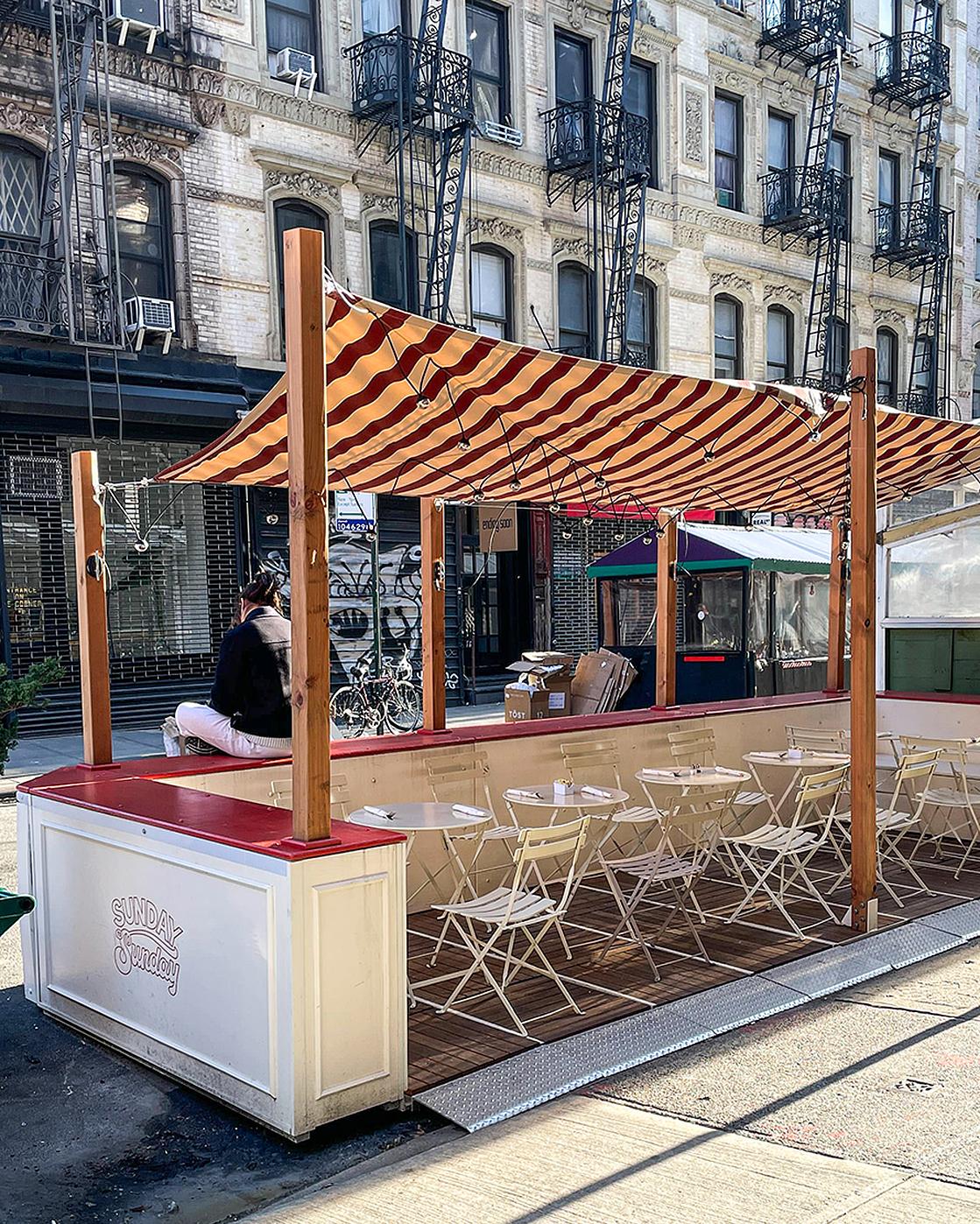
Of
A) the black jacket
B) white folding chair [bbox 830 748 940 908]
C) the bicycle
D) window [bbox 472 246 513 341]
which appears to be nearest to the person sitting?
the black jacket

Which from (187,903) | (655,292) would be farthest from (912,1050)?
(655,292)

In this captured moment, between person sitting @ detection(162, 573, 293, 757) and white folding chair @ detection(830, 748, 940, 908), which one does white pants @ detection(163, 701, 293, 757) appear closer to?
person sitting @ detection(162, 573, 293, 757)

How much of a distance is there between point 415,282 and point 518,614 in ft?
21.3

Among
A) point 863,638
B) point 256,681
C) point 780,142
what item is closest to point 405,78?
point 780,142

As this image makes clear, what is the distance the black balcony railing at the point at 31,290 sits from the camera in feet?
47.2

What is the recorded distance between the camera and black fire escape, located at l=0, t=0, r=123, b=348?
14469 mm

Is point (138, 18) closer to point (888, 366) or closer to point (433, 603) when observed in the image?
point (433, 603)

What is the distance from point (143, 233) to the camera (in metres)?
16.3

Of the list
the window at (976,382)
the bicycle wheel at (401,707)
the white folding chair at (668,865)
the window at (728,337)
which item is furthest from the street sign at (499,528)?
the window at (976,382)

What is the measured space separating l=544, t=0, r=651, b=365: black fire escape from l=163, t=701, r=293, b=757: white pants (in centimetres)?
1559

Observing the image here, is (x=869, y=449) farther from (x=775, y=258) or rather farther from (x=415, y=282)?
(x=775, y=258)

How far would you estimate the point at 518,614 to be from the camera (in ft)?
72.0

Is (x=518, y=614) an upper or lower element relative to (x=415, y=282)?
lower

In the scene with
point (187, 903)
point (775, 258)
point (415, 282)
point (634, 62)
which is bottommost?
point (187, 903)
